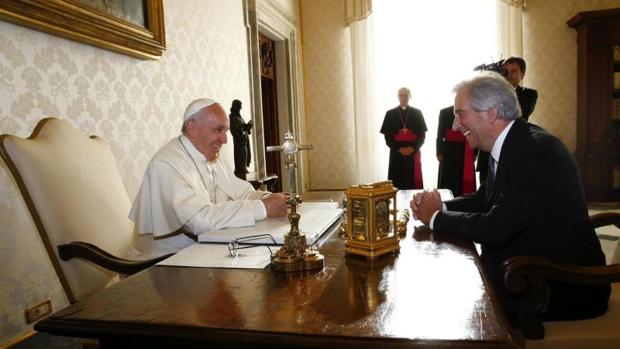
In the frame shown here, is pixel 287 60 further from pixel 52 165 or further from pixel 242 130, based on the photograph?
pixel 52 165

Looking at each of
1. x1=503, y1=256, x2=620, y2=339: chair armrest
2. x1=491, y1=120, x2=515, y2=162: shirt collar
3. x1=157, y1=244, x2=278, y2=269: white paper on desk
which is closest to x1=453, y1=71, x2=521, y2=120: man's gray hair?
x1=491, y1=120, x2=515, y2=162: shirt collar

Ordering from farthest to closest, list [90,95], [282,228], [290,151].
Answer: [90,95], [282,228], [290,151]

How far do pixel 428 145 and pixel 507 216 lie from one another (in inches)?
256

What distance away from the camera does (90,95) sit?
299 centimetres

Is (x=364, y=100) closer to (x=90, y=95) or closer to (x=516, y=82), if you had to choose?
(x=516, y=82)

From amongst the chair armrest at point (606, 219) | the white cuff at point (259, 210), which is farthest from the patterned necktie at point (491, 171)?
the white cuff at point (259, 210)

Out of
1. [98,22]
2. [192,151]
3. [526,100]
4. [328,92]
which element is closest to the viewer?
[192,151]

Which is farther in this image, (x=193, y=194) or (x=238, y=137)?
(x=238, y=137)

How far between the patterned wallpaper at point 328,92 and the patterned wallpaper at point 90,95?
343 centimetres

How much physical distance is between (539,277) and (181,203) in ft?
4.60

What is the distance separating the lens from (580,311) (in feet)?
5.24

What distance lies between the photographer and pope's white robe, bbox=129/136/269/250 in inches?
78.5

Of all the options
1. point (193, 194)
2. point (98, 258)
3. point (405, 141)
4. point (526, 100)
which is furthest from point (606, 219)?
point (405, 141)

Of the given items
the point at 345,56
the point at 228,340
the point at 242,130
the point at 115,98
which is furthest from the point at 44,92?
the point at 345,56
